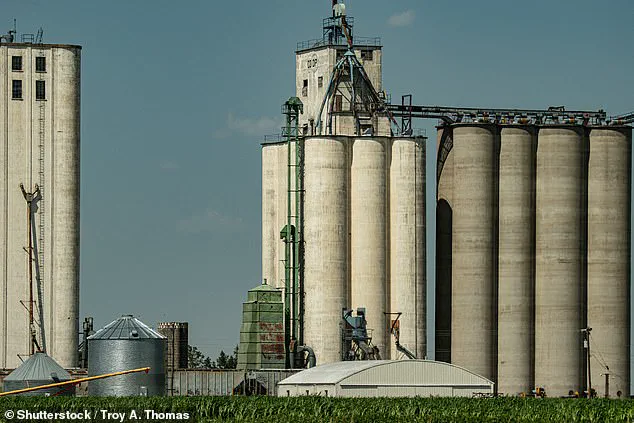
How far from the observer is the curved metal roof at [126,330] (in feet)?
352

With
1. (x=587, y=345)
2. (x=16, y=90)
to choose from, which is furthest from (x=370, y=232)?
(x=16, y=90)

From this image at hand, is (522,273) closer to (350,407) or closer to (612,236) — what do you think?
(612,236)

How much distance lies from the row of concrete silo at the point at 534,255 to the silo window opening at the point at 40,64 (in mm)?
32492

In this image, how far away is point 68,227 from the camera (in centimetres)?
12962

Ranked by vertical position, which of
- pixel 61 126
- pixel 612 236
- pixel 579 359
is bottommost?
pixel 579 359

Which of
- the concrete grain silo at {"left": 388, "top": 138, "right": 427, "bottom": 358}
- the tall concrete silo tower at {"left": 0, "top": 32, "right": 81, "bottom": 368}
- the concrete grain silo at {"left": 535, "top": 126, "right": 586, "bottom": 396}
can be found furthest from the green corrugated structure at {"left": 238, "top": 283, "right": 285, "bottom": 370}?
the concrete grain silo at {"left": 535, "top": 126, "right": 586, "bottom": 396}

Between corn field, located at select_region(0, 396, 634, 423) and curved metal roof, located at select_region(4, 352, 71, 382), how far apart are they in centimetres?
1637

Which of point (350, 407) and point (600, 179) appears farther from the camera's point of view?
point (600, 179)

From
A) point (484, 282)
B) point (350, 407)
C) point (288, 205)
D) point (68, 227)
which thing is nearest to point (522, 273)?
point (484, 282)

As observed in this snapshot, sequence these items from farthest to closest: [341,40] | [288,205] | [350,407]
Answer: [341,40], [288,205], [350,407]

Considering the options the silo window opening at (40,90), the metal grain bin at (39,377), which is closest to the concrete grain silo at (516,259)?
the silo window opening at (40,90)

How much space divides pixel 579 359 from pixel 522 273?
26.2 ft

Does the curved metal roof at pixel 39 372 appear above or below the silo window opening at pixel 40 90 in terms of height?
below

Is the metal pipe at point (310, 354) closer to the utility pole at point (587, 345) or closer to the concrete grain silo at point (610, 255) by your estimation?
the utility pole at point (587, 345)
